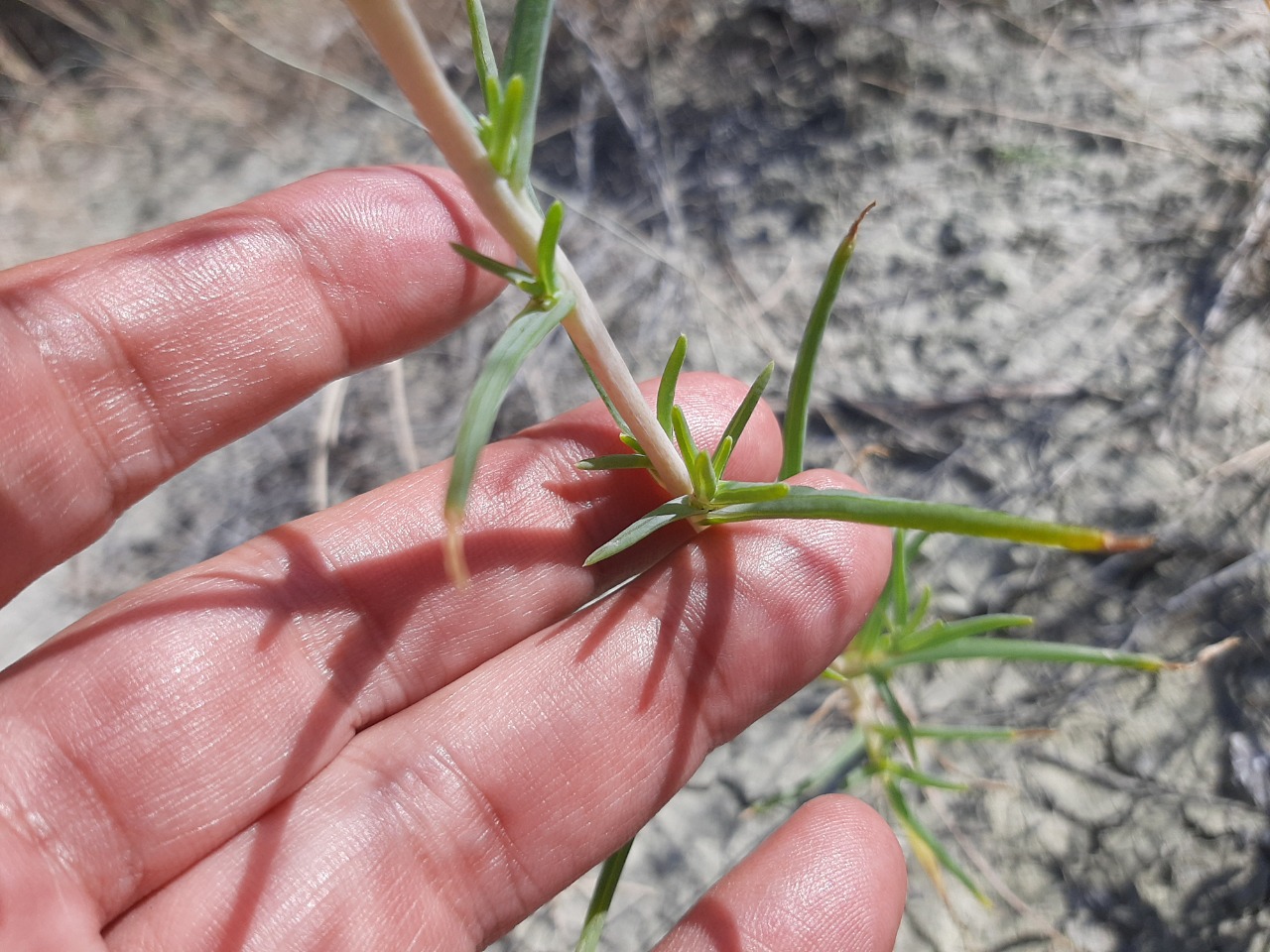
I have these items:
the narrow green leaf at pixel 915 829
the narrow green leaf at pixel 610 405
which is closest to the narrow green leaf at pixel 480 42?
the narrow green leaf at pixel 610 405

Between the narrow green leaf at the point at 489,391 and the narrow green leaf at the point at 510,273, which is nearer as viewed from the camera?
the narrow green leaf at the point at 489,391

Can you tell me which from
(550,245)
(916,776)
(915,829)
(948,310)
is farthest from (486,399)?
(948,310)

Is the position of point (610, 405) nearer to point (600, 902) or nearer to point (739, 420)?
point (739, 420)

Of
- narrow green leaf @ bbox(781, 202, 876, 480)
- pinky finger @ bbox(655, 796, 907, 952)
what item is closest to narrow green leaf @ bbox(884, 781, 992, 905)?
pinky finger @ bbox(655, 796, 907, 952)

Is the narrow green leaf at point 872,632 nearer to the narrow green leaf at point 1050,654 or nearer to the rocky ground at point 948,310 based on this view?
the narrow green leaf at point 1050,654

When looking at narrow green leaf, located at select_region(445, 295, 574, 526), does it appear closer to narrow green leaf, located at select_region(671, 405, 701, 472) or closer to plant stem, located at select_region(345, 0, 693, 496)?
plant stem, located at select_region(345, 0, 693, 496)
